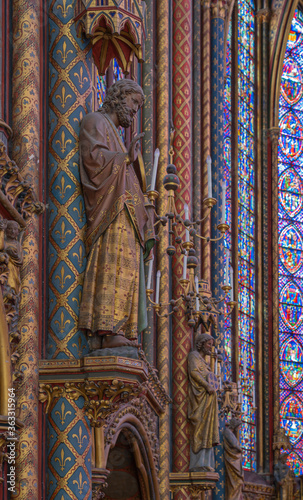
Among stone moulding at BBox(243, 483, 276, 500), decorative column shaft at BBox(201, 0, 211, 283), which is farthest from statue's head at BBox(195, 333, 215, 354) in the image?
stone moulding at BBox(243, 483, 276, 500)

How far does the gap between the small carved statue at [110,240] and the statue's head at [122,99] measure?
8.6 inches

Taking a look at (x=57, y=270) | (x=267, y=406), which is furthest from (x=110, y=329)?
(x=267, y=406)

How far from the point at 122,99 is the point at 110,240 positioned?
1.16 metres

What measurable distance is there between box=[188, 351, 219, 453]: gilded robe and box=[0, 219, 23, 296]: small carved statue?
22.3ft

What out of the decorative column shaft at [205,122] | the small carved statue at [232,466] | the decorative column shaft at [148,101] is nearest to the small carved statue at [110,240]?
the decorative column shaft at [148,101]

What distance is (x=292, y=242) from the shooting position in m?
24.0

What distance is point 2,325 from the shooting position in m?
6.70

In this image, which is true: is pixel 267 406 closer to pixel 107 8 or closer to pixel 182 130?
pixel 182 130

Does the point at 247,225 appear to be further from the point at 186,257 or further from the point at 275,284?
the point at 186,257

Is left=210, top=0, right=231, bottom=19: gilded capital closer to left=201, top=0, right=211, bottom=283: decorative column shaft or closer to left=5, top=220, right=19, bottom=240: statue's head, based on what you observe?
left=201, top=0, right=211, bottom=283: decorative column shaft

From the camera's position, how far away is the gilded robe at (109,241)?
7.80m

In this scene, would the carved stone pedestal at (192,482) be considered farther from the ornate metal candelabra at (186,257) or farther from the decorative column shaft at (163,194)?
the ornate metal candelabra at (186,257)

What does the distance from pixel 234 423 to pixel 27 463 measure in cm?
913

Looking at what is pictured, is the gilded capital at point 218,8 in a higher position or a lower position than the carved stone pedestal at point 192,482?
higher
